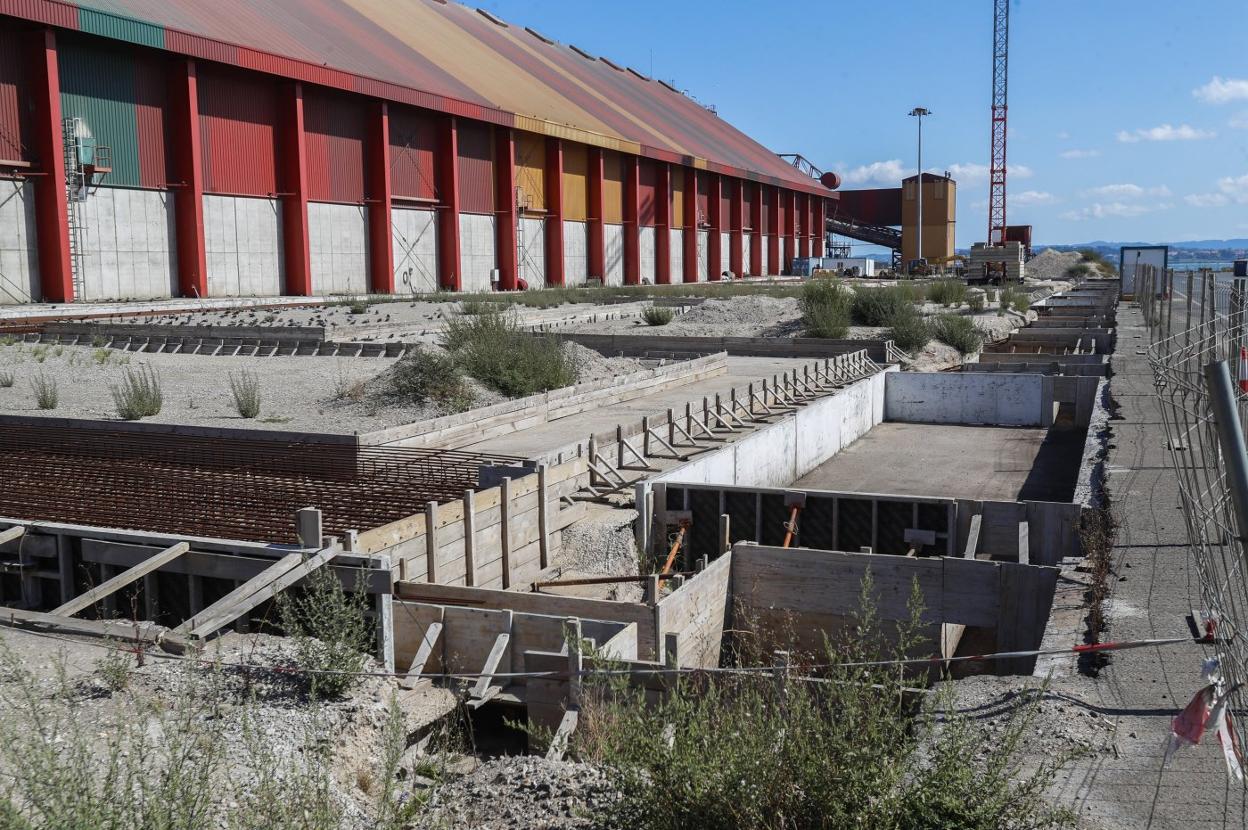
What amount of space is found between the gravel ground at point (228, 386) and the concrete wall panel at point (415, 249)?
18.8m

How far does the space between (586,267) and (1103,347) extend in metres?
30.2

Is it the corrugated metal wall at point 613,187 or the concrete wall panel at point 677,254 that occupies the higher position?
the corrugated metal wall at point 613,187

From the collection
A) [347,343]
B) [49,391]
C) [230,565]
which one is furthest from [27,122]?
[230,565]

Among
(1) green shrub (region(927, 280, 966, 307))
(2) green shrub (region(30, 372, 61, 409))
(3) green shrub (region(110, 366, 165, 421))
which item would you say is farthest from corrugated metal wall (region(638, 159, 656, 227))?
(3) green shrub (region(110, 366, 165, 421))

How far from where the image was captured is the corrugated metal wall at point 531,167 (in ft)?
175

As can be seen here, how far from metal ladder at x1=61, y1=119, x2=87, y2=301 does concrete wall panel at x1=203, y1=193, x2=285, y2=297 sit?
4489 mm

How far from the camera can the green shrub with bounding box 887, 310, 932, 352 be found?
33344 mm

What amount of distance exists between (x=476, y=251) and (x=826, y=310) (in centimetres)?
1919

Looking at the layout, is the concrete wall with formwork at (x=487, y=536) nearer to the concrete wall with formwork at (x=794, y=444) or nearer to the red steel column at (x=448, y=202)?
the concrete wall with formwork at (x=794, y=444)

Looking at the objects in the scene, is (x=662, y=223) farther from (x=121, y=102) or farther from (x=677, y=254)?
(x=121, y=102)

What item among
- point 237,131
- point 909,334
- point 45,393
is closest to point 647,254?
point 237,131

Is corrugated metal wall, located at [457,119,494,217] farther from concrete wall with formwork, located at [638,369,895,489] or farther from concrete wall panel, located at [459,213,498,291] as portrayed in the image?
concrete wall with formwork, located at [638,369,895,489]

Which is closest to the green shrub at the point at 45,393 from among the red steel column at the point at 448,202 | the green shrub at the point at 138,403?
the green shrub at the point at 138,403

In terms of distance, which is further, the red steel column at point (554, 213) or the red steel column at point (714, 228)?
the red steel column at point (714, 228)
